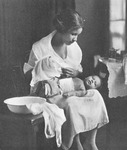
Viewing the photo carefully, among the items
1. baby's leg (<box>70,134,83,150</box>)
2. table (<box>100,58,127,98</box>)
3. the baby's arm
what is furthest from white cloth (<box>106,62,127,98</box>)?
baby's leg (<box>70,134,83,150</box>)

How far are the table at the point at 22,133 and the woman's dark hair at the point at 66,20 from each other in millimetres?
352

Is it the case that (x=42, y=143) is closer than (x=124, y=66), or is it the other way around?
(x=42, y=143)

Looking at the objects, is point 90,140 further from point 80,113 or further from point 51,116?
point 51,116

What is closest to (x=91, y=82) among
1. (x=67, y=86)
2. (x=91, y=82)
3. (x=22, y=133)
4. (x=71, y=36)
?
(x=91, y=82)

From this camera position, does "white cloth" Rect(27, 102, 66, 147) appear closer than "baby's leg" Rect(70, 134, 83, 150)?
Yes

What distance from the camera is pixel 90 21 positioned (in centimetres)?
127

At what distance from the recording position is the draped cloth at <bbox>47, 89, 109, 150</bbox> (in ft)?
4.01

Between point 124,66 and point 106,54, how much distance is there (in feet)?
0.32

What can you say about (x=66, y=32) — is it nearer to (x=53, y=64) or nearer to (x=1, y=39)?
(x=53, y=64)

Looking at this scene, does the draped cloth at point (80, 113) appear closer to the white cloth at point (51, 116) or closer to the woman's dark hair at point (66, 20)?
the white cloth at point (51, 116)

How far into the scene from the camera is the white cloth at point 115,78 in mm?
1329

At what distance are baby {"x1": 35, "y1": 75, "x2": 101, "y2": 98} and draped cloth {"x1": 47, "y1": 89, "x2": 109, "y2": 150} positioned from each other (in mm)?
20

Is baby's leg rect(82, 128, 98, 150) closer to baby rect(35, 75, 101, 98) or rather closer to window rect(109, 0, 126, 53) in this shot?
baby rect(35, 75, 101, 98)

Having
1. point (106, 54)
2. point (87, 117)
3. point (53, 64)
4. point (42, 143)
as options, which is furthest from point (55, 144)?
point (106, 54)
